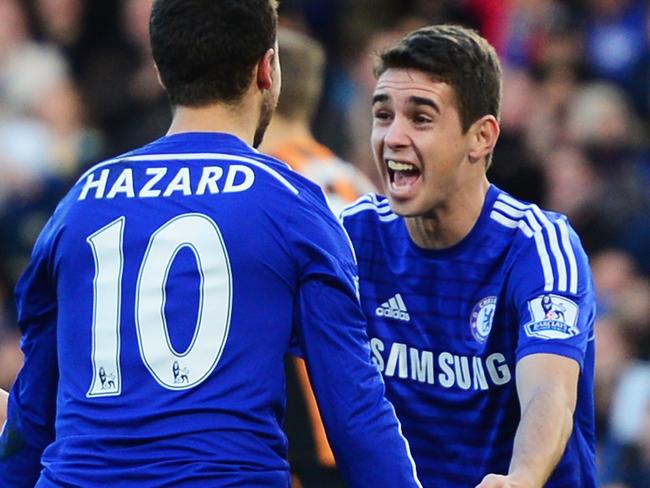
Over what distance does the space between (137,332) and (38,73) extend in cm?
692

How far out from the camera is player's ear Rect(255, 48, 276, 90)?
382 cm

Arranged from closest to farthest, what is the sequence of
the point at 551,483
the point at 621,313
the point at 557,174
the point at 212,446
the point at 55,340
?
the point at 212,446, the point at 55,340, the point at 551,483, the point at 621,313, the point at 557,174

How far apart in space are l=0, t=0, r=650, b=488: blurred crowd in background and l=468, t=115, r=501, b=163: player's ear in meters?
3.54

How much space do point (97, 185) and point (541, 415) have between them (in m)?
1.22

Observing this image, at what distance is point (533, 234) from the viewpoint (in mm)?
4516

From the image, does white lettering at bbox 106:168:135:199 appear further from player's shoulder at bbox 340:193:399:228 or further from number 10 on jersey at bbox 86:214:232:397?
player's shoulder at bbox 340:193:399:228

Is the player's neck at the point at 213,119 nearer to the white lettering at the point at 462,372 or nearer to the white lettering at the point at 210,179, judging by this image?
the white lettering at the point at 210,179

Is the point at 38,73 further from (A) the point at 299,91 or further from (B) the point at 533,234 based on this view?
(B) the point at 533,234

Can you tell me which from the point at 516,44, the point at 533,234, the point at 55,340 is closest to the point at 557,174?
the point at 516,44

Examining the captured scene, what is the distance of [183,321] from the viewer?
3.59m

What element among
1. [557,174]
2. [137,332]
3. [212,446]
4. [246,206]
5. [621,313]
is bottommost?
[212,446]

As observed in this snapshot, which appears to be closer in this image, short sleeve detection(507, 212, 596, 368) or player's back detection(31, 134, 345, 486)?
player's back detection(31, 134, 345, 486)

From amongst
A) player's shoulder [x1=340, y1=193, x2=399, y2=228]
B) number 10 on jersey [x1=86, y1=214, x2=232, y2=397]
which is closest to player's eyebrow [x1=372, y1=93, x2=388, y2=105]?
player's shoulder [x1=340, y1=193, x2=399, y2=228]

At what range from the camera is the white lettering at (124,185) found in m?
3.72
